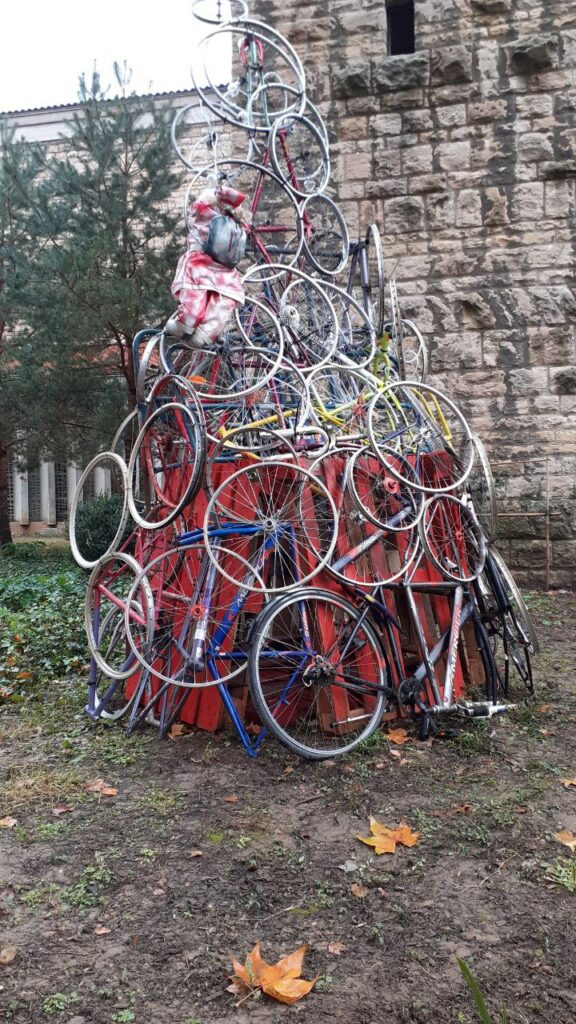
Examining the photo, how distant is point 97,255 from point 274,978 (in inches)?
375

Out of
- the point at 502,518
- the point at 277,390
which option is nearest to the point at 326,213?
the point at 502,518

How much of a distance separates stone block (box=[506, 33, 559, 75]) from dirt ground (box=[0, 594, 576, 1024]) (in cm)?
609

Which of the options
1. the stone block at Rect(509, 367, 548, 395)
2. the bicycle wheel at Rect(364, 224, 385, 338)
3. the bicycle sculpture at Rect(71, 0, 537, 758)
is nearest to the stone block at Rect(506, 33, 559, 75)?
the bicycle wheel at Rect(364, 224, 385, 338)

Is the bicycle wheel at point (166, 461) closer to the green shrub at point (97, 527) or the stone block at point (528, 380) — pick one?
the stone block at point (528, 380)

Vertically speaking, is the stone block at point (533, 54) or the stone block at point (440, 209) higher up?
the stone block at point (533, 54)

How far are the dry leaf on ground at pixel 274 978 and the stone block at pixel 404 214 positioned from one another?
6.78 metres

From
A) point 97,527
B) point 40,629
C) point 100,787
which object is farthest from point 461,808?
point 97,527

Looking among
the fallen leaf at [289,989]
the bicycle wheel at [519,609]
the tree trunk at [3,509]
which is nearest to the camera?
the fallen leaf at [289,989]

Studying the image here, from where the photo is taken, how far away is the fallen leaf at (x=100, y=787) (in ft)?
10.6

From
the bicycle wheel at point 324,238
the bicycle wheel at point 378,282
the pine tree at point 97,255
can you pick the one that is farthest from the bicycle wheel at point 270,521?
the pine tree at point 97,255

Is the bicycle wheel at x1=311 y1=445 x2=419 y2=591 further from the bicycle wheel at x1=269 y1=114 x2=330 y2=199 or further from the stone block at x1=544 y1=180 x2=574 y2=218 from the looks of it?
the stone block at x1=544 y1=180 x2=574 y2=218

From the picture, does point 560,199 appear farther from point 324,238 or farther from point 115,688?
point 115,688

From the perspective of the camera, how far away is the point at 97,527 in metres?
10.6

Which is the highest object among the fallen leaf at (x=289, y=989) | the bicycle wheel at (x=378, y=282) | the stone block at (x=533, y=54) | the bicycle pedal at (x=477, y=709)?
the stone block at (x=533, y=54)
